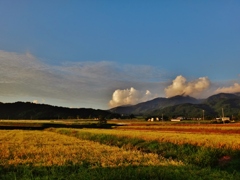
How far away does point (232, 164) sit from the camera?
18438 mm

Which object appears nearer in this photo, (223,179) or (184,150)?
(223,179)

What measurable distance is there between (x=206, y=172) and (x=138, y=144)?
1827cm

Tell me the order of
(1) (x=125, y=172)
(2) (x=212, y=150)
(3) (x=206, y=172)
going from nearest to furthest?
(1) (x=125, y=172)
(3) (x=206, y=172)
(2) (x=212, y=150)

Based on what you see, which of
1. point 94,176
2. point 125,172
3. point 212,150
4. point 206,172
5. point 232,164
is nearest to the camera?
point 94,176

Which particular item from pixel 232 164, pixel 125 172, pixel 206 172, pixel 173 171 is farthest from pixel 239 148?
pixel 125 172

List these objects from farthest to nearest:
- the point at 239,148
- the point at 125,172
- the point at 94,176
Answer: the point at 239,148
the point at 125,172
the point at 94,176

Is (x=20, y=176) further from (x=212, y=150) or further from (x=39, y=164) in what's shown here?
(x=212, y=150)

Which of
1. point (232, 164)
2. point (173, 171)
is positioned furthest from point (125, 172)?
point (232, 164)

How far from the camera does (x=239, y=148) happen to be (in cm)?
2377

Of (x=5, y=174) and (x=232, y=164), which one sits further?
(x=232, y=164)

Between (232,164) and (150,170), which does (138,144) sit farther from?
(150,170)

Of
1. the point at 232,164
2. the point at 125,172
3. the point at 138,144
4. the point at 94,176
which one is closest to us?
the point at 94,176

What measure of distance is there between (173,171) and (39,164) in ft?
23.9

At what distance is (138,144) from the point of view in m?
33.2
